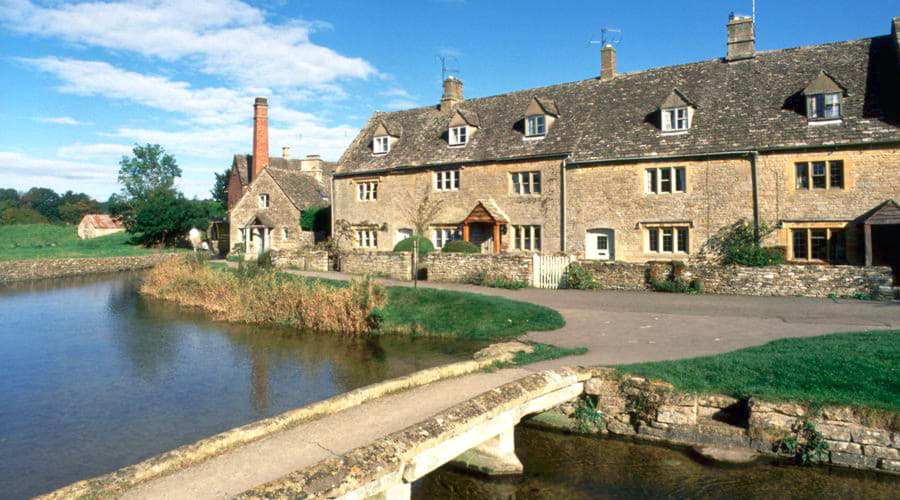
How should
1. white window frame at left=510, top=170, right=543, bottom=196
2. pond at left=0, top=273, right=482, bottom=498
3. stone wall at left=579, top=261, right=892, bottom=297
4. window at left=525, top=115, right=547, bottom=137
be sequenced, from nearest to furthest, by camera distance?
pond at left=0, top=273, right=482, bottom=498 → stone wall at left=579, top=261, right=892, bottom=297 → white window frame at left=510, top=170, right=543, bottom=196 → window at left=525, top=115, right=547, bottom=137

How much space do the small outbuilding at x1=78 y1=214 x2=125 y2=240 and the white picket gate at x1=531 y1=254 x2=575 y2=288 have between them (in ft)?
211

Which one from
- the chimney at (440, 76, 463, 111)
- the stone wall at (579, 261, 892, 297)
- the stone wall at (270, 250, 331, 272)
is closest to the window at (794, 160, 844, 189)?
the stone wall at (579, 261, 892, 297)

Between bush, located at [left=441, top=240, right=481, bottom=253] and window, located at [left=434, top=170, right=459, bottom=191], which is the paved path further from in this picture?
window, located at [left=434, top=170, right=459, bottom=191]

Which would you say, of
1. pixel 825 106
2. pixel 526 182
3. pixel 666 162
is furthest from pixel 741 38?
pixel 526 182

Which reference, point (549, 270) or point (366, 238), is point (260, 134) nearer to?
point (366, 238)

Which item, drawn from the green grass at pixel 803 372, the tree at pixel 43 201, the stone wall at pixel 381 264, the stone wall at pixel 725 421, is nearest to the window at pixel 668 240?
the stone wall at pixel 381 264

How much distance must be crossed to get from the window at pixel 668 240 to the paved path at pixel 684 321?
6326 mm

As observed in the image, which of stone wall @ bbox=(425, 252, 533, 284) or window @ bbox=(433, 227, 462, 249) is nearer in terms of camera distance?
stone wall @ bbox=(425, 252, 533, 284)

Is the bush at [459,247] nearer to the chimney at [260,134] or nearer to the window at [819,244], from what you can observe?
the window at [819,244]

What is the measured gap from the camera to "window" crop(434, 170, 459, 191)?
34.0 meters

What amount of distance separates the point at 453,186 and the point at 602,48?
1118cm

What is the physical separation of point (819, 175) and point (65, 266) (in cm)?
4678

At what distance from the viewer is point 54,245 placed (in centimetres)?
5669

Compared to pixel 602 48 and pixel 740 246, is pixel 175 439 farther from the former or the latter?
pixel 602 48
